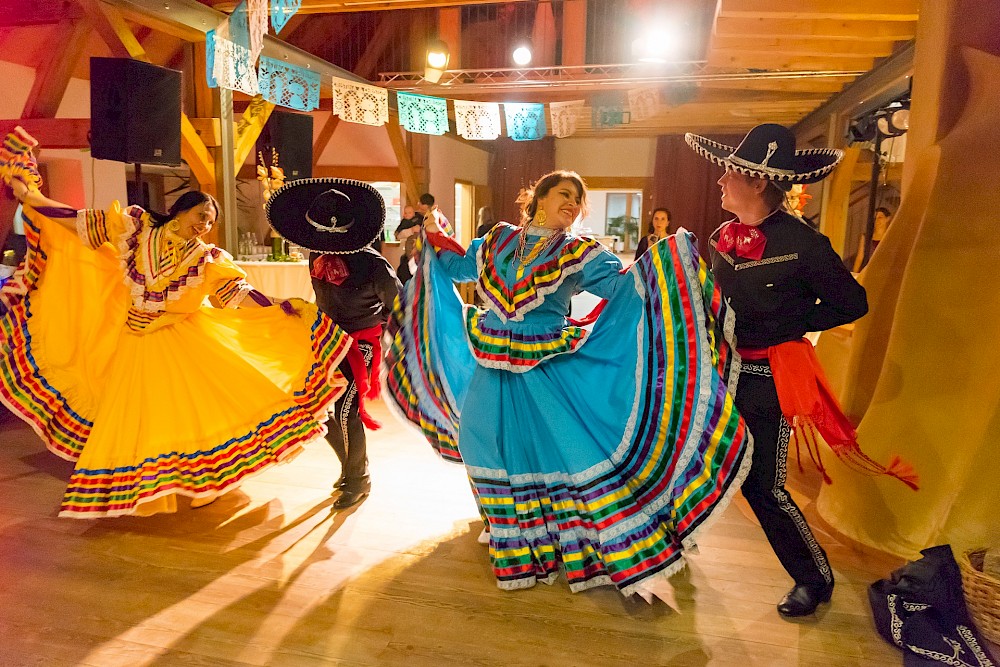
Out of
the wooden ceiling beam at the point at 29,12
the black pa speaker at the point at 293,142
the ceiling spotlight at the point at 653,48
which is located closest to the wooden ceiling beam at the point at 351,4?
the black pa speaker at the point at 293,142

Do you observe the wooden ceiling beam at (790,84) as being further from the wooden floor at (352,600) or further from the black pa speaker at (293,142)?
the wooden floor at (352,600)

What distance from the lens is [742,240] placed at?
7.01 feet

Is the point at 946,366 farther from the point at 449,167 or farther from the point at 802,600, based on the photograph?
the point at 449,167

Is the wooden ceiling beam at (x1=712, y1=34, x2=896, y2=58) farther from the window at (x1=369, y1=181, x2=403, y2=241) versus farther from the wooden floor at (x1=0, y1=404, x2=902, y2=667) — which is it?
the window at (x1=369, y1=181, x2=403, y2=241)

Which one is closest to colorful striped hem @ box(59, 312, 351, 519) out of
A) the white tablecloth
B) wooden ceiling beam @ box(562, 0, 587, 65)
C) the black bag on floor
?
the black bag on floor

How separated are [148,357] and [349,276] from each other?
2.92 ft

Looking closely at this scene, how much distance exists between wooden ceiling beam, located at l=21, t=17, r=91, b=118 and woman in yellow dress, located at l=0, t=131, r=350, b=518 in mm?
2258

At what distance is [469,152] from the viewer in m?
11.1

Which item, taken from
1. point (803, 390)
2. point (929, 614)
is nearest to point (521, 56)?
point (803, 390)

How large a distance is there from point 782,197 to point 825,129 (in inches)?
239

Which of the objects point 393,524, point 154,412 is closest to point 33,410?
point 154,412

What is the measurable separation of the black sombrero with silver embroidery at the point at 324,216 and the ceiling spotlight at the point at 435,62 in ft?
16.9

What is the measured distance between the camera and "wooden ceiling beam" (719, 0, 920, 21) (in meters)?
4.04

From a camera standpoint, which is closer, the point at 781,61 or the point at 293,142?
the point at 293,142
